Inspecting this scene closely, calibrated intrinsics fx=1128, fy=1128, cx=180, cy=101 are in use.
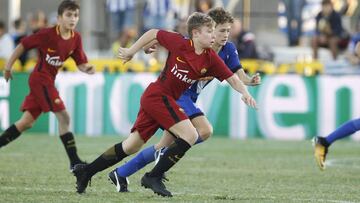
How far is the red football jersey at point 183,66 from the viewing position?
10.7 meters

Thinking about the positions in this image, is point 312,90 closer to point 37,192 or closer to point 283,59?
point 283,59

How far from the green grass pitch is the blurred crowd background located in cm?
299

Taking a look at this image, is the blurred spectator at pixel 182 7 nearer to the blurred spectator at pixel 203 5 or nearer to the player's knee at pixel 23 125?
the blurred spectator at pixel 203 5

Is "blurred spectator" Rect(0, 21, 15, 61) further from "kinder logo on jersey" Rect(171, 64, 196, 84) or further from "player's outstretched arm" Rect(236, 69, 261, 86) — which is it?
"kinder logo on jersey" Rect(171, 64, 196, 84)

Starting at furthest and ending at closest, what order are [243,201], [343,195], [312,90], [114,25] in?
1. [114,25]
2. [312,90]
3. [343,195]
4. [243,201]

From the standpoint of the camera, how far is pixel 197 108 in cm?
1182

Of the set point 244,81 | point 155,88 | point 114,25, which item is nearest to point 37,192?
point 155,88

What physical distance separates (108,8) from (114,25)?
689mm

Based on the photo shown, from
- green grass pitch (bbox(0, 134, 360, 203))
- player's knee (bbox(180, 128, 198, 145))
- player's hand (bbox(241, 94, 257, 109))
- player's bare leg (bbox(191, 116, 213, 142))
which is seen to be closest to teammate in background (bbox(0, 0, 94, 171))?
green grass pitch (bbox(0, 134, 360, 203))

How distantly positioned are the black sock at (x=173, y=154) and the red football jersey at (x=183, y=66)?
503 mm

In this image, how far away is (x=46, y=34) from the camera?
14.1 metres

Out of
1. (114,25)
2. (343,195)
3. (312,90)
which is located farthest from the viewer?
(114,25)

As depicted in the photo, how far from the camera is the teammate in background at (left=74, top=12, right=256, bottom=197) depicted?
10.7 m

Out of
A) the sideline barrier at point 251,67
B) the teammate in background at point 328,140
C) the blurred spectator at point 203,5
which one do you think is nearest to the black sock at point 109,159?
the teammate in background at point 328,140
